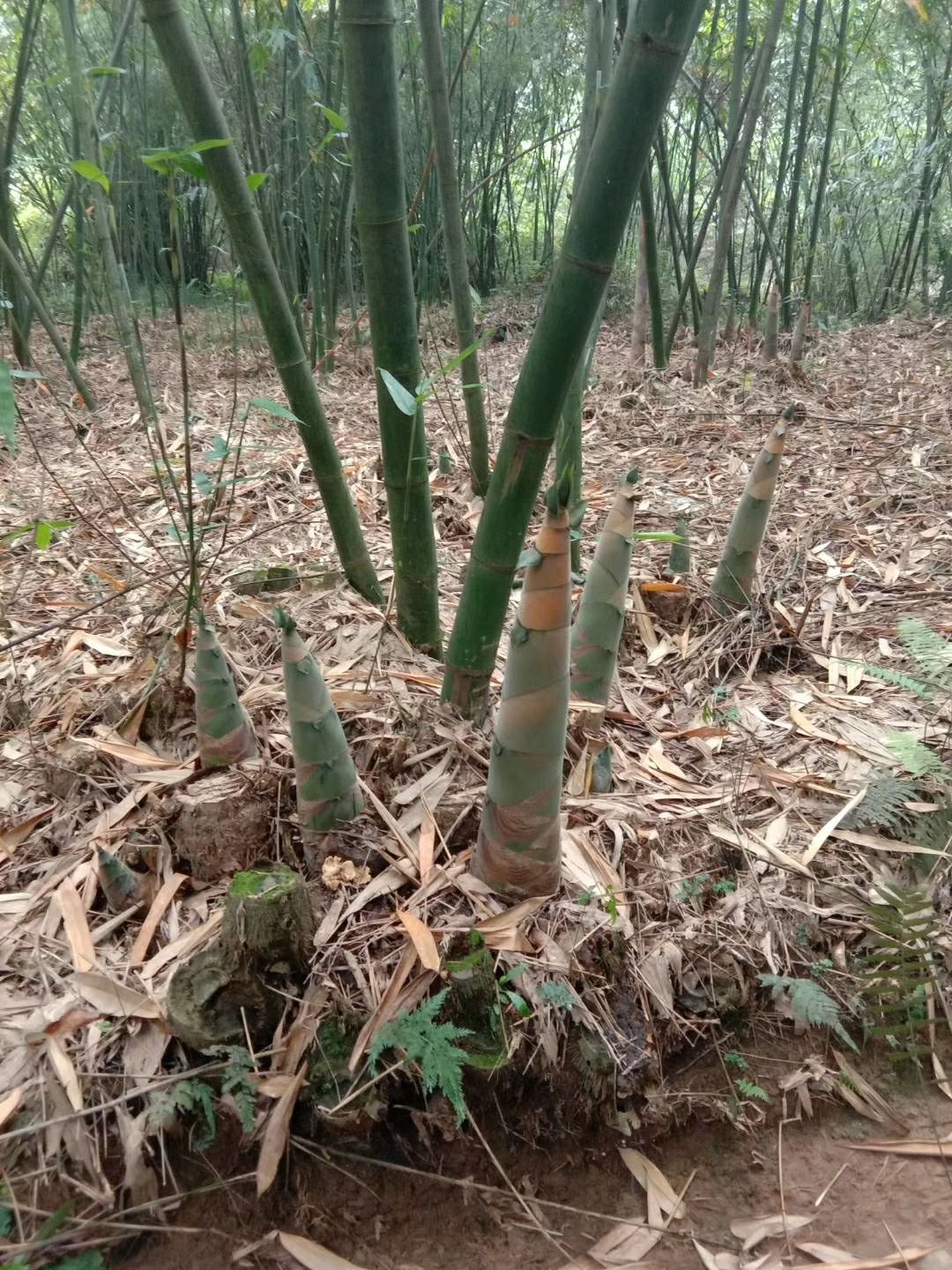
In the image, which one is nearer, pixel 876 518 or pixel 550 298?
pixel 550 298

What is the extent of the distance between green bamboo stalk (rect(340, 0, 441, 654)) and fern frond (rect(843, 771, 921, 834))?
0.83 meters

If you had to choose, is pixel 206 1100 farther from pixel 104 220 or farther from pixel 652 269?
pixel 652 269

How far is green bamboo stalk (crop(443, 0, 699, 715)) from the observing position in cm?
84

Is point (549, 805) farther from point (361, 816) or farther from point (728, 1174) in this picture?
point (728, 1174)

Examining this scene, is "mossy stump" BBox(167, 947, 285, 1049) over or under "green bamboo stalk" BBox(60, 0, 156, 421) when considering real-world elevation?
under

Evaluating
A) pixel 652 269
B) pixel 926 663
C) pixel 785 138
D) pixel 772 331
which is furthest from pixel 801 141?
pixel 926 663

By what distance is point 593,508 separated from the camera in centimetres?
258

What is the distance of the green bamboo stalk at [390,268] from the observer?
1051mm

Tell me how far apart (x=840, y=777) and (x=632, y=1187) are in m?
0.76

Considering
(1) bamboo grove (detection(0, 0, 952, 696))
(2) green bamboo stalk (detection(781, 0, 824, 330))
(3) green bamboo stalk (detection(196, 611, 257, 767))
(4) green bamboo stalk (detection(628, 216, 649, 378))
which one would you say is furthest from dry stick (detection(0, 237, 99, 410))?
(2) green bamboo stalk (detection(781, 0, 824, 330))

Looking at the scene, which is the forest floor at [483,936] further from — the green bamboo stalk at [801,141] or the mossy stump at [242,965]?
the green bamboo stalk at [801,141]

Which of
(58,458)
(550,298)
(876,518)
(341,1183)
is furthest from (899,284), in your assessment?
(341,1183)

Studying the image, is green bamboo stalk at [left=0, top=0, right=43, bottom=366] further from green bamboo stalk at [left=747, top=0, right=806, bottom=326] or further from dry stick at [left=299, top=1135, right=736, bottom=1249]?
green bamboo stalk at [left=747, top=0, right=806, bottom=326]

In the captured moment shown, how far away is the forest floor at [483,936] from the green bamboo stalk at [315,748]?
0.04 m
